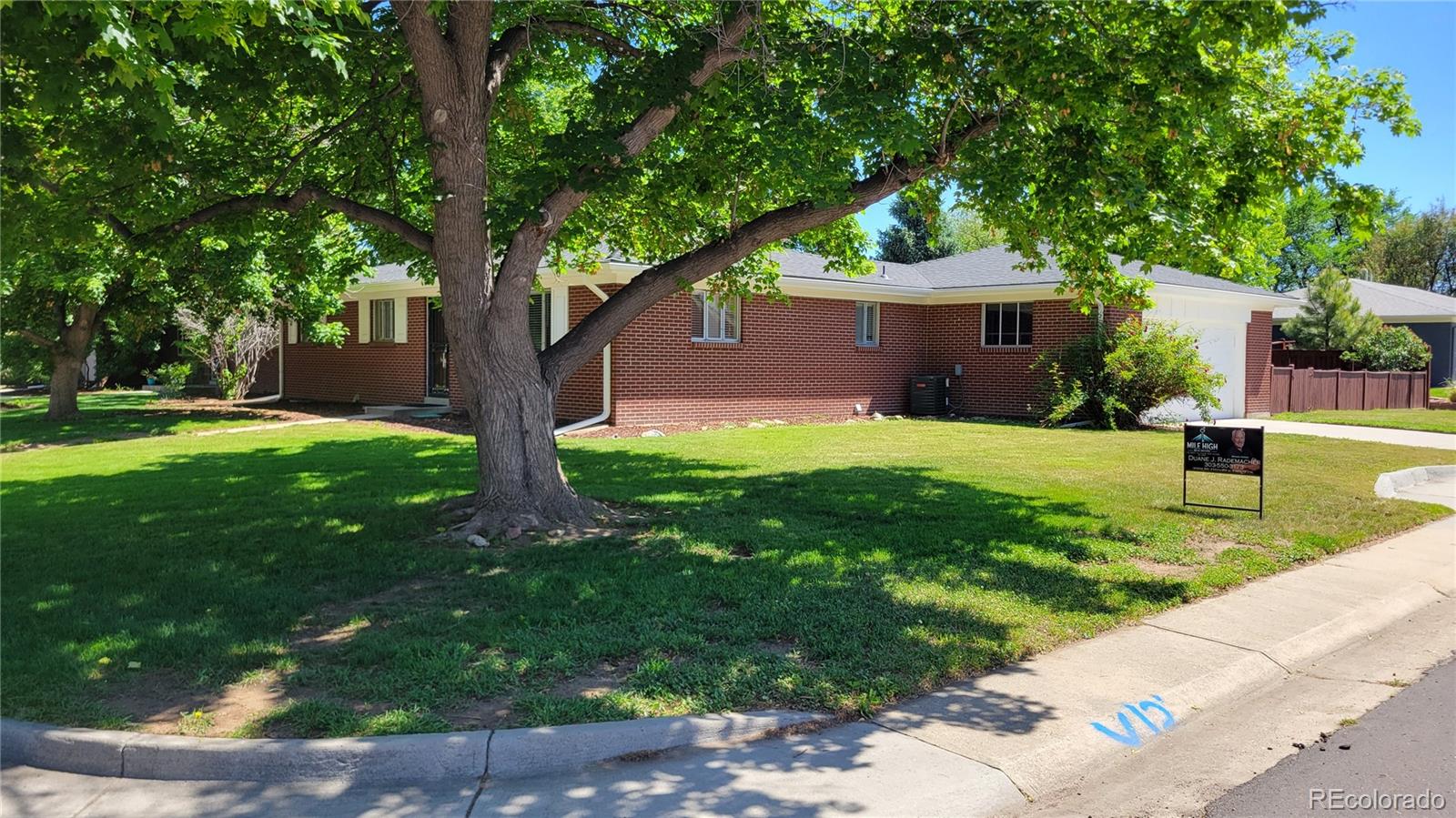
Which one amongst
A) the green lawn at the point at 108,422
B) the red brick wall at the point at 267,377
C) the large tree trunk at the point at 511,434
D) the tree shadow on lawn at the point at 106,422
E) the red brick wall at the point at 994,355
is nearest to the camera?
the large tree trunk at the point at 511,434

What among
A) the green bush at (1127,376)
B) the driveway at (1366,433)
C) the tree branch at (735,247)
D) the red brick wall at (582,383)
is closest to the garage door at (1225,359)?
the driveway at (1366,433)

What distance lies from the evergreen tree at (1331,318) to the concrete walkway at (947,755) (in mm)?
27317

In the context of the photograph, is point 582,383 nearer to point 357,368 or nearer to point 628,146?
point 357,368

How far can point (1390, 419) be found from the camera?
890 inches

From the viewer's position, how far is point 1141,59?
7.35m

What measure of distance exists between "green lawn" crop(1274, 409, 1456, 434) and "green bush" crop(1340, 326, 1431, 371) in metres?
3.15

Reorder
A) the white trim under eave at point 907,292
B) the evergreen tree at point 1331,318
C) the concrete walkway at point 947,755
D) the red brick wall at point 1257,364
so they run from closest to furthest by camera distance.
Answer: the concrete walkway at point 947,755 < the white trim under eave at point 907,292 < the red brick wall at point 1257,364 < the evergreen tree at point 1331,318

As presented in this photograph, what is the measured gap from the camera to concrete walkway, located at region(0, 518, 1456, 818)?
3.83 meters

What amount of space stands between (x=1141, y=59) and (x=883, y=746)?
5664 mm

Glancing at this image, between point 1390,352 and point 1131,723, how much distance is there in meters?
30.6

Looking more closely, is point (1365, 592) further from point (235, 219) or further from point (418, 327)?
point (418, 327)

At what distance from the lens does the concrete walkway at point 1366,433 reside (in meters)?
17.5

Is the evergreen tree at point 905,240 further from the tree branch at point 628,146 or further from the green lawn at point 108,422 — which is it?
the tree branch at point 628,146

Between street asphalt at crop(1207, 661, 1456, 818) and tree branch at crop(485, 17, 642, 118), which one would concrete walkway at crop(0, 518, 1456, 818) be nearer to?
street asphalt at crop(1207, 661, 1456, 818)
